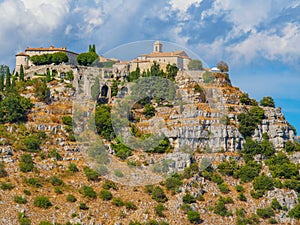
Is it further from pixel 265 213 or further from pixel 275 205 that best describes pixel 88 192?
pixel 275 205

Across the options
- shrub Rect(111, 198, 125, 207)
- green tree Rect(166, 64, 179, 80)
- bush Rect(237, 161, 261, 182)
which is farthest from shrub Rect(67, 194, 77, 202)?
green tree Rect(166, 64, 179, 80)

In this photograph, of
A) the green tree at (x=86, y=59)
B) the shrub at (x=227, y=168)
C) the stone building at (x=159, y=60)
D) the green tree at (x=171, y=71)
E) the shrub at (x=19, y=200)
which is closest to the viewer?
the shrub at (x=19, y=200)

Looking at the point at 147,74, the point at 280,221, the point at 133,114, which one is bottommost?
the point at 280,221

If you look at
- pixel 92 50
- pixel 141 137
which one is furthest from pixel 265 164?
pixel 92 50

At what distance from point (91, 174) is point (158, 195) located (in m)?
6.47

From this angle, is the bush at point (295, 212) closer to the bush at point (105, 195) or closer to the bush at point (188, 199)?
the bush at point (188, 199)

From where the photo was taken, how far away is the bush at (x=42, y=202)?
5334 centimetres

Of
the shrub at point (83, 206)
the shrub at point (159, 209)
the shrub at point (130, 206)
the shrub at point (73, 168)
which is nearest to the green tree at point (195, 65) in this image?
the shrub at point (73, 168)

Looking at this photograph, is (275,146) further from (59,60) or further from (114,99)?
(59,60)

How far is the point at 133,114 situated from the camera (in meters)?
68.5

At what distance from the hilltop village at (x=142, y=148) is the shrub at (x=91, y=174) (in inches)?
3.6

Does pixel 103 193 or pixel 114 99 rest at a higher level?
pixel 114 99

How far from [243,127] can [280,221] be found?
1224cm

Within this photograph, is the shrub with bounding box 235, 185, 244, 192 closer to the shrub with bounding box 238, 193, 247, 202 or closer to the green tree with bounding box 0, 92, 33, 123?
the shrub with bounding box 238, 193, 247, 202
